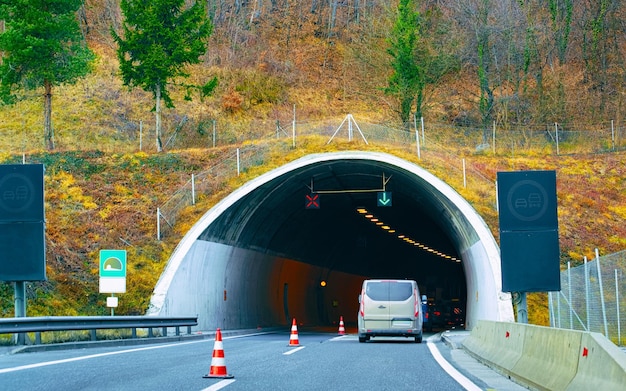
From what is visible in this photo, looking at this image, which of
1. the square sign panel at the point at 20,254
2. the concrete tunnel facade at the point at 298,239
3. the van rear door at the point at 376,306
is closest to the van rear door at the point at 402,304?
the van rear door at the point at 376,306

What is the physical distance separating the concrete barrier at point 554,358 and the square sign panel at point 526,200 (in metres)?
2.35

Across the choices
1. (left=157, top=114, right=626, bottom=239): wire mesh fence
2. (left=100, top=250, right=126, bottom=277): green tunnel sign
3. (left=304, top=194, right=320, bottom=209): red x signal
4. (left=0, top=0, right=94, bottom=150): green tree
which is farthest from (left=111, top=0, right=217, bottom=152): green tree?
(left=100, top=250, right=126, bottom=277): green tunnel sign

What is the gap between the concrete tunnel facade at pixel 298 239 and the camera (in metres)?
33.2

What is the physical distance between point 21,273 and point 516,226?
11.5 m

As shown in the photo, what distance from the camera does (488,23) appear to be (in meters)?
62.2

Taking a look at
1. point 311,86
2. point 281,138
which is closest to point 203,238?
point 281,138

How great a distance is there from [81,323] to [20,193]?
341cm

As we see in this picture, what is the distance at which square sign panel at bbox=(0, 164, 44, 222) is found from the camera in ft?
74.6

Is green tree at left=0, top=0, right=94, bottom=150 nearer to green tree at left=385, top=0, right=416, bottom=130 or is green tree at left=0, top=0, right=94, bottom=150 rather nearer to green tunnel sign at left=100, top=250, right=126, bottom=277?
green tree at left=385, top=0, right=416, bottom=130

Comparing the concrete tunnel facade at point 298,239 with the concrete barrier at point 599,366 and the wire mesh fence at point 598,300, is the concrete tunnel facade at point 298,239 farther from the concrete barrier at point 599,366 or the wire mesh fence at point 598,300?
the concrete barrier at point 599,366

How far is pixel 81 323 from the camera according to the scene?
22.9m

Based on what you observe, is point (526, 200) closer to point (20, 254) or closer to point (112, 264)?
point (20, 254)

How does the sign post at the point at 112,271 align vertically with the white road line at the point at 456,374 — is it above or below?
above

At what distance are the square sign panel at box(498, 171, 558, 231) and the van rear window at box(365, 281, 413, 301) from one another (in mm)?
9257
